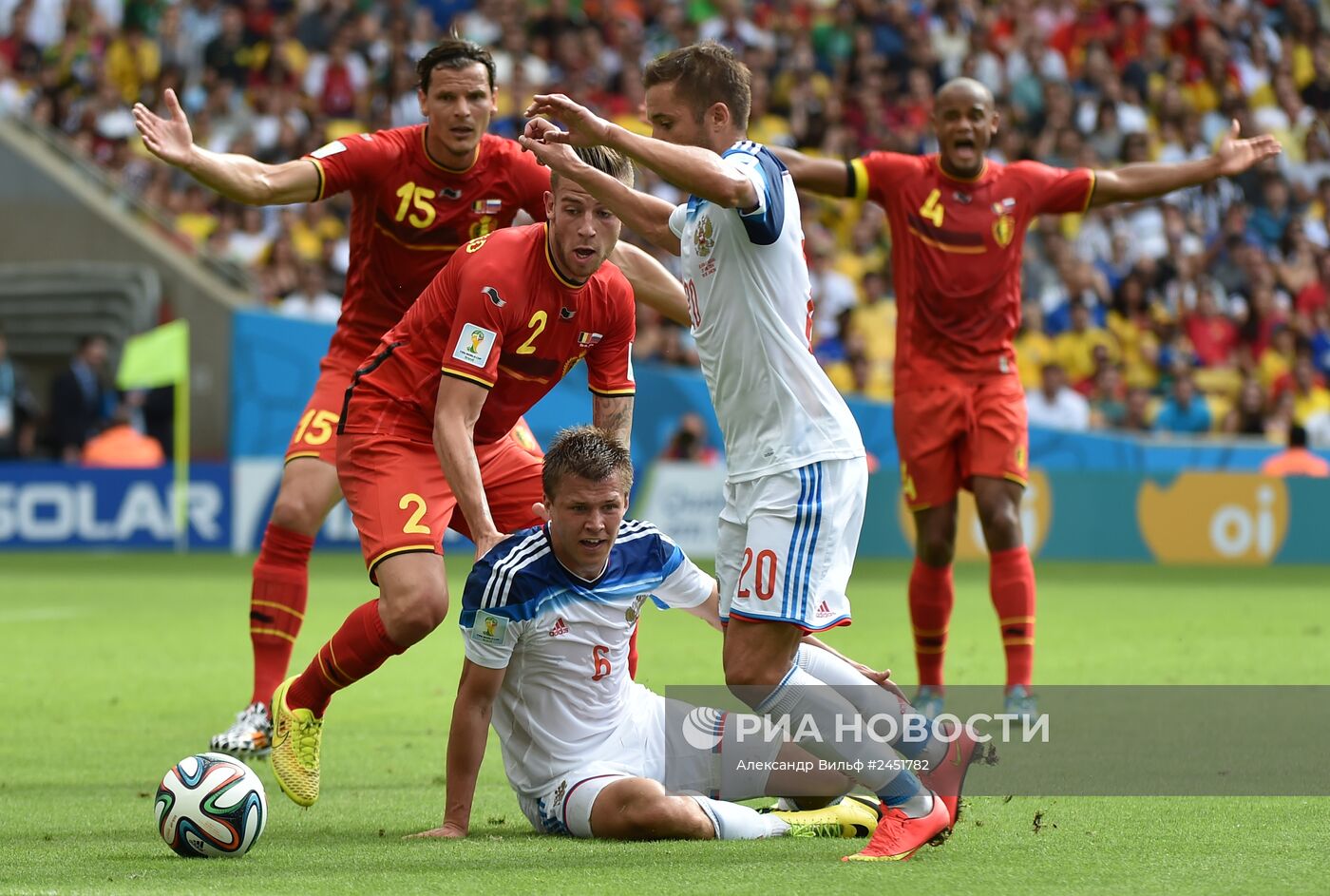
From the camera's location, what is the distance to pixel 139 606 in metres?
13.1

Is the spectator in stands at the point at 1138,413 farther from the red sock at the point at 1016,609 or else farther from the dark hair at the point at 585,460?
the dark hair at the point at 585,460

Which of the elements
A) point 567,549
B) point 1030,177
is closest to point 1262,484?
point 1030,177

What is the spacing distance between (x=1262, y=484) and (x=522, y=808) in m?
12.8

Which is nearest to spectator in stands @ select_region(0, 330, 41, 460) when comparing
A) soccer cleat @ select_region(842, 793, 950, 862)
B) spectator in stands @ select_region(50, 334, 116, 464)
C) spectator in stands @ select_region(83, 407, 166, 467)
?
spectator in stands @ select_region(50, 334, 116, 464)

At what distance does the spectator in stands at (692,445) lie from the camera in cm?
1814

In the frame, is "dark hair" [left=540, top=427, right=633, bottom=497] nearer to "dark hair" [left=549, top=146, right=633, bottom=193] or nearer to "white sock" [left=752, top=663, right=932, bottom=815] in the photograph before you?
"white sock" [left=752, top=663, right=932, bottom=815]

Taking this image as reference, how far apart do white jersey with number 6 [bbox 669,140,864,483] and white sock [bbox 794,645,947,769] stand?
1.89 ft

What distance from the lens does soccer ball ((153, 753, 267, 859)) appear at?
5016mm

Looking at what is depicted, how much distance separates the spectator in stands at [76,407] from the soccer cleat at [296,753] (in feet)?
46.9

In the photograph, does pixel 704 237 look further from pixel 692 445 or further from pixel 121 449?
pixel 121 449

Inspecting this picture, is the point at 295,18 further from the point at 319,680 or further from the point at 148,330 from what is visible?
the point at 319,680

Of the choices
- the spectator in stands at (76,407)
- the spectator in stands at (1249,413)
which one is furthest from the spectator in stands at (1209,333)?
the spectator in stands at (76,407)

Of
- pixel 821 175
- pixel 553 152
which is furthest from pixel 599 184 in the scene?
pixel 821 175

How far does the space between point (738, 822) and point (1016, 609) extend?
2772 mm
